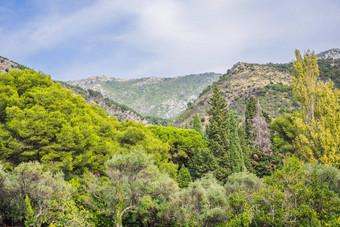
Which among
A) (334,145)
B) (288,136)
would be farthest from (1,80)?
(288,136)

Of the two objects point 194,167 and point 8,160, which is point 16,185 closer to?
point 8,160

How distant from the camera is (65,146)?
1772cm

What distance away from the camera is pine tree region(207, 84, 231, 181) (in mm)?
32656

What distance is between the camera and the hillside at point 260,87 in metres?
81.6

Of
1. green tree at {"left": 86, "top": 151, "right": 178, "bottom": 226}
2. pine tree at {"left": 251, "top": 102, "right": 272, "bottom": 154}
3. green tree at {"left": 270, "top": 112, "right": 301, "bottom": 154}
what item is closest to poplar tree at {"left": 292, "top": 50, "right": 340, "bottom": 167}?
pine tree at {"left": 251, "top": 102, "right": 272, "bottom": 154}

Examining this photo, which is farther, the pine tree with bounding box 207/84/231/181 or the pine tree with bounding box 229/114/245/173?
the pine tree with bounding box 229/114/245/173

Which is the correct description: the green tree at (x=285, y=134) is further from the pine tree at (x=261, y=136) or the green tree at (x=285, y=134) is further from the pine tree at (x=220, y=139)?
the pine tree at (x=220, y=139)

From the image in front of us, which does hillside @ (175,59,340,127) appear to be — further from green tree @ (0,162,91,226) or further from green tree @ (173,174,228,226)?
green tree @ (0,162,91,226)

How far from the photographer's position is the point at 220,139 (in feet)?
119

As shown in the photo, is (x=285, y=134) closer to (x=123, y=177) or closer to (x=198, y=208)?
(x=198, y=208)

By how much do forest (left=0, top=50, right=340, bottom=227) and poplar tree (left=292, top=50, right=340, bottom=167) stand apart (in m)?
0.09

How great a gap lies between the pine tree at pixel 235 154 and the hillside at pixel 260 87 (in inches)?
1649

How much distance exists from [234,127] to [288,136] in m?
13.5

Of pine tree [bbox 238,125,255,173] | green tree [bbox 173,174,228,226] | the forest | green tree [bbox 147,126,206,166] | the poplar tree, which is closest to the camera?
the forest
